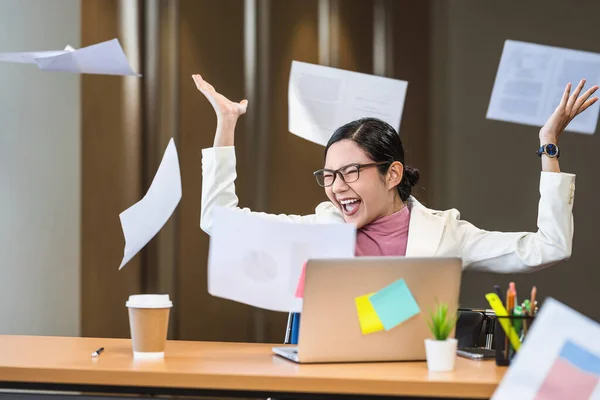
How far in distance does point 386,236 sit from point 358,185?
201mm

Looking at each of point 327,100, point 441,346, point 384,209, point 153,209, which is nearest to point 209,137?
point 327,100

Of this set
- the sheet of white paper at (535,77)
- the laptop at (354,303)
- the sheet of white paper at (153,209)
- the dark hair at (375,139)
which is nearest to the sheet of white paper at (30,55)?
the sheet of white paper at (153,209)

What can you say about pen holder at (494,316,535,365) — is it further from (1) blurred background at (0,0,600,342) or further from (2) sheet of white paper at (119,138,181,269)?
(1) blurred background at (0,0,600,342)

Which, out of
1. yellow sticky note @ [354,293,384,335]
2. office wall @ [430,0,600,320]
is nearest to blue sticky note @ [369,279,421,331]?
yellow sticky note @ [354,293,384,335]

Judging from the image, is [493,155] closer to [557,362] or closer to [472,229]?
[472,229]

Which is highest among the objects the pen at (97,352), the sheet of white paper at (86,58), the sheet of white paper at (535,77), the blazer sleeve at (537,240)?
the sheet of white paper at (535,77)

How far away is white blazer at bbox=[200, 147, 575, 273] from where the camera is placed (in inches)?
80.6

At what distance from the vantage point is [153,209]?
5.78ft

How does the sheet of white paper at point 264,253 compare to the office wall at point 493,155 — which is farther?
the office wall at point 493,155

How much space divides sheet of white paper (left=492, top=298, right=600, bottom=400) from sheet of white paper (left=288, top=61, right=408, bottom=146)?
1.81 metres

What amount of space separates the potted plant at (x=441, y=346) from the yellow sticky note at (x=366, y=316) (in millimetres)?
110

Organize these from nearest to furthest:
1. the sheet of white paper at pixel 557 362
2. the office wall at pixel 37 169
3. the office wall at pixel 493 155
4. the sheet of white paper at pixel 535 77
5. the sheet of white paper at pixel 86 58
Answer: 1. the sheet of white paper at pixel 557 362
2. the sheet of white paper at pixel 86 58
3. the office wall at pixel 37 169
4. the sheet of white paper at pixel 535 77
5. the office wall at pixel 493 155

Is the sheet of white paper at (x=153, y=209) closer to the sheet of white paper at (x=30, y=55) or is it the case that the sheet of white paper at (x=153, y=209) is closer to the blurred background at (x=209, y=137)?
the sheet of white paper at (x=30, y=55)

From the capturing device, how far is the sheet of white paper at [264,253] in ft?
5.17
